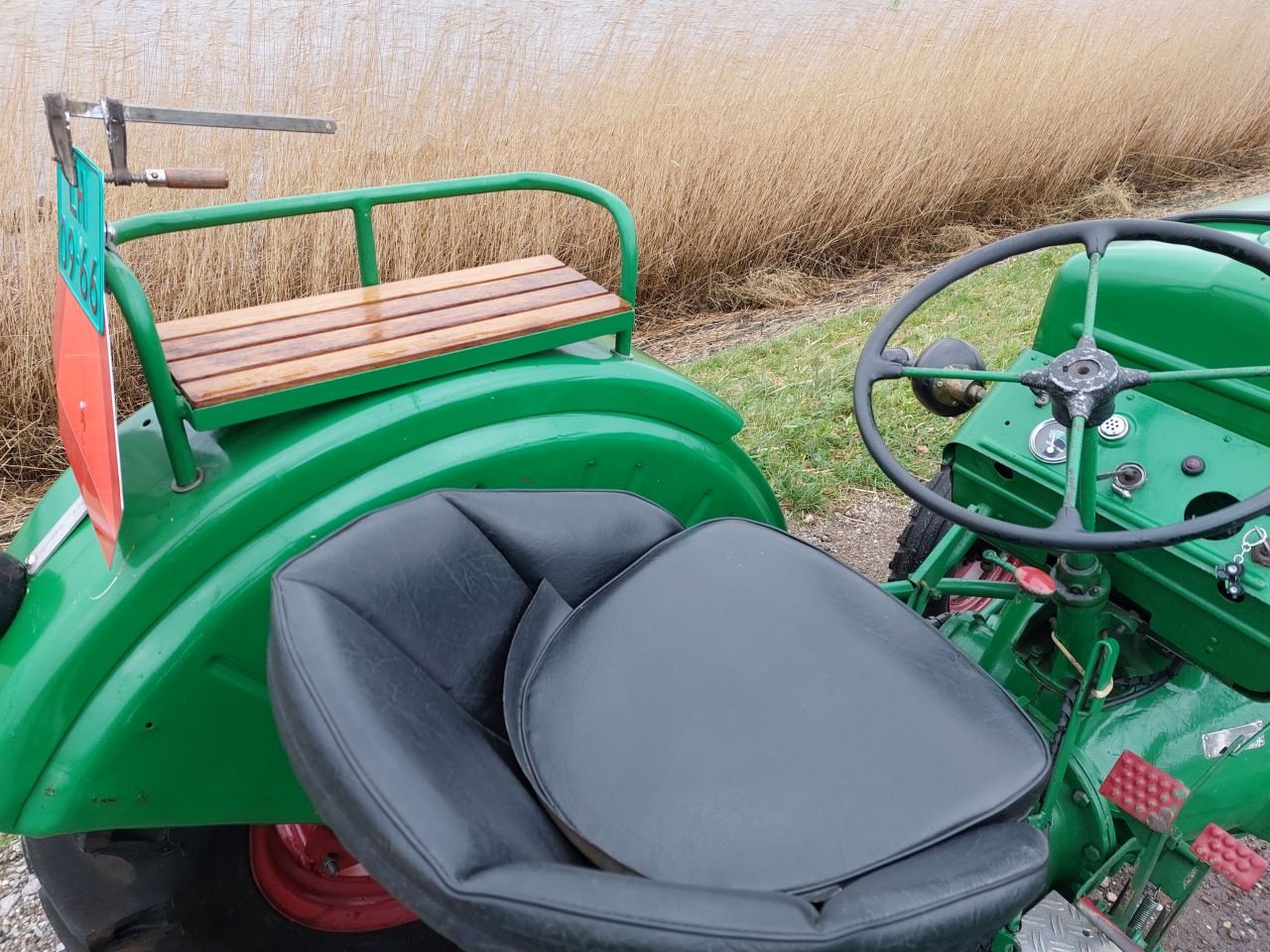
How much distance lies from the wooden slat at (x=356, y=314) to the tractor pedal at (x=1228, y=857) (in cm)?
132

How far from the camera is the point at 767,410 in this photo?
3182 millimetres

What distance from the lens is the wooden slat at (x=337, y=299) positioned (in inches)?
55.8

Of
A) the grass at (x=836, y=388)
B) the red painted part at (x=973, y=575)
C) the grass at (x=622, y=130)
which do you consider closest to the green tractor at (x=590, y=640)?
the red painted part at (x=973, y=575)

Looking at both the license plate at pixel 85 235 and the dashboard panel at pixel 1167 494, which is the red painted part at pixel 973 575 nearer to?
the dashboard panel at pixel 1167 494

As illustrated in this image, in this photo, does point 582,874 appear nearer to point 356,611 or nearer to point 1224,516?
point 356,611

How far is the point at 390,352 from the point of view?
131 centimetres

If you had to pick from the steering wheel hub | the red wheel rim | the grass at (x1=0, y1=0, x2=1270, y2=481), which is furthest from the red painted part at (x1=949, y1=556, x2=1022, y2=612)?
the grass at (x1=0, y1=0, x2=1270, y2=481)

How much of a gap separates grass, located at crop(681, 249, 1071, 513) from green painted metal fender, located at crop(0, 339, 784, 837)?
166 cm

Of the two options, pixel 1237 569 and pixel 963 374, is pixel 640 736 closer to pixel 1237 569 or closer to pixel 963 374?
pixel 963 374

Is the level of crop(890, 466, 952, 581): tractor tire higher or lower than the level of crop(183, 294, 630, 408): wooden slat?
lower

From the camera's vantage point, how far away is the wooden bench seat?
1.25 m

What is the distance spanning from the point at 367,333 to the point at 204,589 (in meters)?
0.44

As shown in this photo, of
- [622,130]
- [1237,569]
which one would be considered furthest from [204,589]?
[622,130]

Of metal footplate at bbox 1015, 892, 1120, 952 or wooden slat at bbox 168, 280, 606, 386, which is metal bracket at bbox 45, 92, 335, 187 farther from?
metal footplate at bbox 1015, 892, 1120, 952
